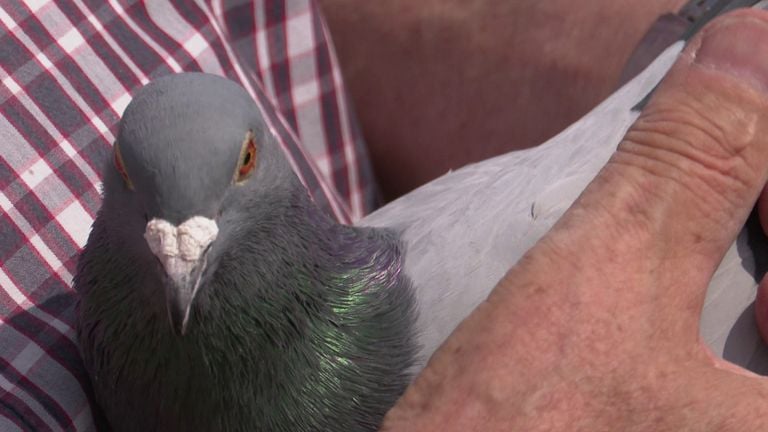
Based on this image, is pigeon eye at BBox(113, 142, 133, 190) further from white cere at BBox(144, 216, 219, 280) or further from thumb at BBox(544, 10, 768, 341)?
thumb at BBox(544, 10, 768, 341)

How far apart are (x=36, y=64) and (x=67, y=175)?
0.18 meters

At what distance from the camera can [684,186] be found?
46.1 inches

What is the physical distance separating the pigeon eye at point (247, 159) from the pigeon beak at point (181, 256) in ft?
0.30

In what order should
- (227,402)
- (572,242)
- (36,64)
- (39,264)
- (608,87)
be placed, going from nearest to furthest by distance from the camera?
(572,242) → (227,402) → (39,264) → (36,64) → (608,87)

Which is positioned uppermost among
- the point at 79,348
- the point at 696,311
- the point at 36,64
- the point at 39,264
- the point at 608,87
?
the point at 36,64

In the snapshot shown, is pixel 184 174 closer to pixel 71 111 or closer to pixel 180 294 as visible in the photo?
pixel 180 294

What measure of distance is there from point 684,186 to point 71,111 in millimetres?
915

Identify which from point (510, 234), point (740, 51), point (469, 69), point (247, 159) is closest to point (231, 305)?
point (247, 159)

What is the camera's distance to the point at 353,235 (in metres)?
1.52

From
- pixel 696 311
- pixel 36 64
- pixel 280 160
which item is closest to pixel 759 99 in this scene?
pixel 696 311

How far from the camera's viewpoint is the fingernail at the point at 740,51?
1.17 m

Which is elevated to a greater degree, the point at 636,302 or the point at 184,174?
the point at 184,174

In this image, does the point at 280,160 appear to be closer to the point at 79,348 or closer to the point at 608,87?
the point at 79,348

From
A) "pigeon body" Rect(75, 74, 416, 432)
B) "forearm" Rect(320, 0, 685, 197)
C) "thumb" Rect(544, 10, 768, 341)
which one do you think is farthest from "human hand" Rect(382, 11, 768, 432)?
"forearm" Rect(320, 0, 685, 197)
